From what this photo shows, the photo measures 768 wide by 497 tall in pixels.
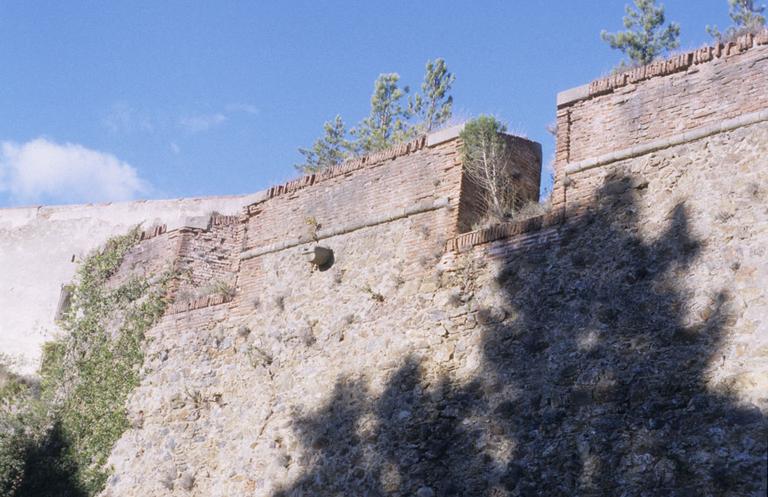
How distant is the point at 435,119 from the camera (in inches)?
737

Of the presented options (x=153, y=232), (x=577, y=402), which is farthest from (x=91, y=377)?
(x=577, y=402)

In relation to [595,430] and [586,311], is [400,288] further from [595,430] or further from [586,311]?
[595,430]

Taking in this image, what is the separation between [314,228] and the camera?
37.6 feet

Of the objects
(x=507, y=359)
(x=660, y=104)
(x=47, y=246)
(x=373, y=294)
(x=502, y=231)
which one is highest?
(x=47, y=246)

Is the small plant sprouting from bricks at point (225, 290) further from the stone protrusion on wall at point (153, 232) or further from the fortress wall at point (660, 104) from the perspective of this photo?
the fortress wall at point (660, 104)

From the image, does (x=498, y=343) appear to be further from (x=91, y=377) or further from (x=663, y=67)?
(x=91, y=377)

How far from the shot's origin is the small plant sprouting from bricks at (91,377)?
1200cm

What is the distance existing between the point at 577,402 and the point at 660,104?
9.57 feet

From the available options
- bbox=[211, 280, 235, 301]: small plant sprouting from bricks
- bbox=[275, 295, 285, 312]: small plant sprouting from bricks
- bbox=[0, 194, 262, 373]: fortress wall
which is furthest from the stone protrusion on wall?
bbox=[275, 295, 285, 312]: small plant sprouting from bricks

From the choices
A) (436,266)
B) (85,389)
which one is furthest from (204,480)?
(436,266)

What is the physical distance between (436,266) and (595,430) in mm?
2734

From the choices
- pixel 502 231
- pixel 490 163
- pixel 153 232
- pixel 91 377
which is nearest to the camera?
pixel 502 231

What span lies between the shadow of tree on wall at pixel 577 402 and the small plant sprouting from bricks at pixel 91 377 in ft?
11.4

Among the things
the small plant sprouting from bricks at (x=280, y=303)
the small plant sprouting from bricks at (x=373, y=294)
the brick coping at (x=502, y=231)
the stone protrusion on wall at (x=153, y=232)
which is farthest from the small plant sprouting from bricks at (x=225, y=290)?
the brick coping at (x=502, y=231)
